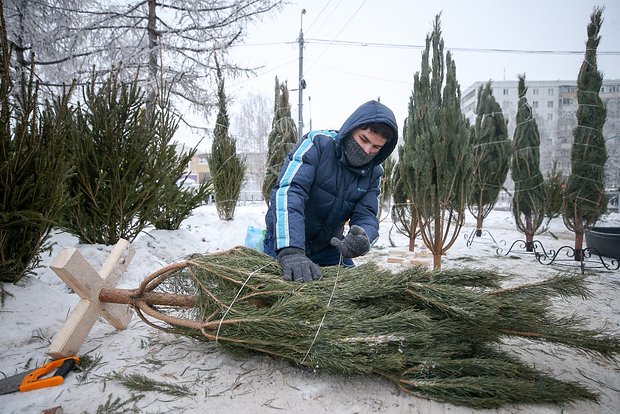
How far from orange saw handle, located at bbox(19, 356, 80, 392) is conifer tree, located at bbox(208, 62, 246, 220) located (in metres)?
6.93

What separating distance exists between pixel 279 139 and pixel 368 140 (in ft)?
30.1

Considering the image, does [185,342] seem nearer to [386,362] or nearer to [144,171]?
[386,362]

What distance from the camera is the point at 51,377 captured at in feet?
5.21

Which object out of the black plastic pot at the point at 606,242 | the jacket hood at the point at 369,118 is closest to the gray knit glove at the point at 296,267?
the jacket hood at the point at 369,118

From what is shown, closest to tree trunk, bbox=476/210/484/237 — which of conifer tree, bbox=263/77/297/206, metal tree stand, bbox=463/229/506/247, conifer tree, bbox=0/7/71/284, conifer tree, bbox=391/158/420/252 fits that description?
metal tree stand, bbox=463/229/506/247

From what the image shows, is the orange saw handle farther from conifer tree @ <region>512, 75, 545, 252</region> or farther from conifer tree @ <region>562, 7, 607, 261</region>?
conifer tree @ <region>512, 75, 545, 252</region>

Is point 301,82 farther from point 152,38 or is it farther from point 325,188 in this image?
point 325,188

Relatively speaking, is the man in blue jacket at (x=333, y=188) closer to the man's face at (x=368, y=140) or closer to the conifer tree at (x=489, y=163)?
the man's face at (x=368, y=140)

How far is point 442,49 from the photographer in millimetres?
4473

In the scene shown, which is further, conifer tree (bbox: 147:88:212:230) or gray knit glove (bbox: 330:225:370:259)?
conifer tree (bbox: 147:88:212:230)

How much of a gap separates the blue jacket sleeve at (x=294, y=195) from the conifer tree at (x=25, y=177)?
1692 mm

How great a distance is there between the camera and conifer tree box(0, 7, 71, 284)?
7.16 feet

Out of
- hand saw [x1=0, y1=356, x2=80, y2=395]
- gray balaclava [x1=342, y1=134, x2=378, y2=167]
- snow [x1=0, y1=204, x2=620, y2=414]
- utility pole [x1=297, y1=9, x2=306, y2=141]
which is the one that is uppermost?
utility pole [x1=297, y1=9, x2=306, y2=141]

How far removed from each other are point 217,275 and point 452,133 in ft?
11.4
